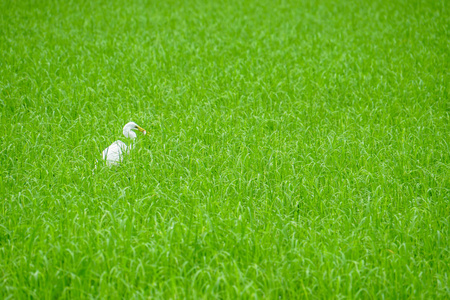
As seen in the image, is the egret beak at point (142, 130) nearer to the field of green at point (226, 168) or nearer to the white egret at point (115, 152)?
the field of green at point (226, 168)

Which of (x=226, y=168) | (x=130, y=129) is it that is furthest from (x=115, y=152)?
(x=226, y=168)

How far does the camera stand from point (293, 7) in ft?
54.5

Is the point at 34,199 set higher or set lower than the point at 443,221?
higher

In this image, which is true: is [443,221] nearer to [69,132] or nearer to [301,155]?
[301,155]

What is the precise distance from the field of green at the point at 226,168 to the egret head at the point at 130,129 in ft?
0.55

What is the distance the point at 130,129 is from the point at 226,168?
1721 millimetres

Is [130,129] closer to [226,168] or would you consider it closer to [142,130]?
[142,130]

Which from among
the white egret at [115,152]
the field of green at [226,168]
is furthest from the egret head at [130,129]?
the white egret at [115,152]

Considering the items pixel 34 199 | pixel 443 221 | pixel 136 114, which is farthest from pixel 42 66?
pixel 443 221

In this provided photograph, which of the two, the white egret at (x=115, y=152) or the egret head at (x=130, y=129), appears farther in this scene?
the egret head at (x=130, y=129)

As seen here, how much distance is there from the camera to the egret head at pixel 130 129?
6.14m

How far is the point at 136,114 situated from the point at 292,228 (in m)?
3.65

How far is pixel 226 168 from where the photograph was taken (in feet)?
Answer: 17.3

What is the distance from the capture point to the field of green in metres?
3.56
